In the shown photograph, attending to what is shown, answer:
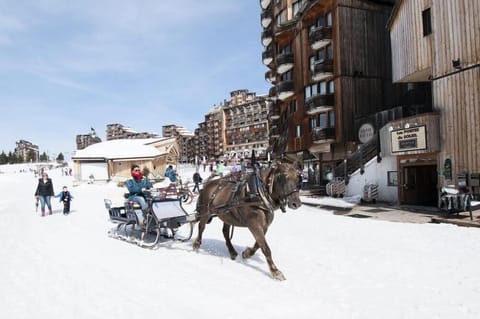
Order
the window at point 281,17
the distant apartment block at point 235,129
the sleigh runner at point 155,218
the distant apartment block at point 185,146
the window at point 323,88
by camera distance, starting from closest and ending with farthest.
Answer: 1. the sleigh runner at point 155,218
2. the window at point 323,88
3. the window at point 281,17
4. the distant apartment block at point 235,129
5. the distant apartment block at point 185,146

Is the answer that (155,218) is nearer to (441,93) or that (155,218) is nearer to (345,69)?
(441,93)

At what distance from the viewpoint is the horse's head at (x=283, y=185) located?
655 centimetres

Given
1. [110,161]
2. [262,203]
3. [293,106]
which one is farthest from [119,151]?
[262,203]

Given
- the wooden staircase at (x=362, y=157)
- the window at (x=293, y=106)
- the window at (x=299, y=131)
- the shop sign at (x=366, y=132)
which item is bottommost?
the wooden staircase at (x=362, y=157)

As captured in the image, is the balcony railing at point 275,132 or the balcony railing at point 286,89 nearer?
the balcony railing at point 286,89

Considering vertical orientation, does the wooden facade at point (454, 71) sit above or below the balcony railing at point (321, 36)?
below

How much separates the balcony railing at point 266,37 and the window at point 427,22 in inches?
1132

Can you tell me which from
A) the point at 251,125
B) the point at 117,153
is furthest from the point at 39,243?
the point at 251,125

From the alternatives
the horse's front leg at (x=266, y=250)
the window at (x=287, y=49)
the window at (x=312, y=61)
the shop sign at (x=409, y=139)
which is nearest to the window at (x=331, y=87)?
the window at (x=312, y=61)

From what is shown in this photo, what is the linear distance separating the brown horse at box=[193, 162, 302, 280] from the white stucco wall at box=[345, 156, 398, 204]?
13.5 meters

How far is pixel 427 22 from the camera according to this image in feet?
54.6

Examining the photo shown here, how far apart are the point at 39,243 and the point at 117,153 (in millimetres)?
35951

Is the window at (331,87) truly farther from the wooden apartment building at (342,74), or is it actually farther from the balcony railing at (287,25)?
the balcony railing at (287,25)

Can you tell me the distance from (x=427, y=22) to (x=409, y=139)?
18.4ft
